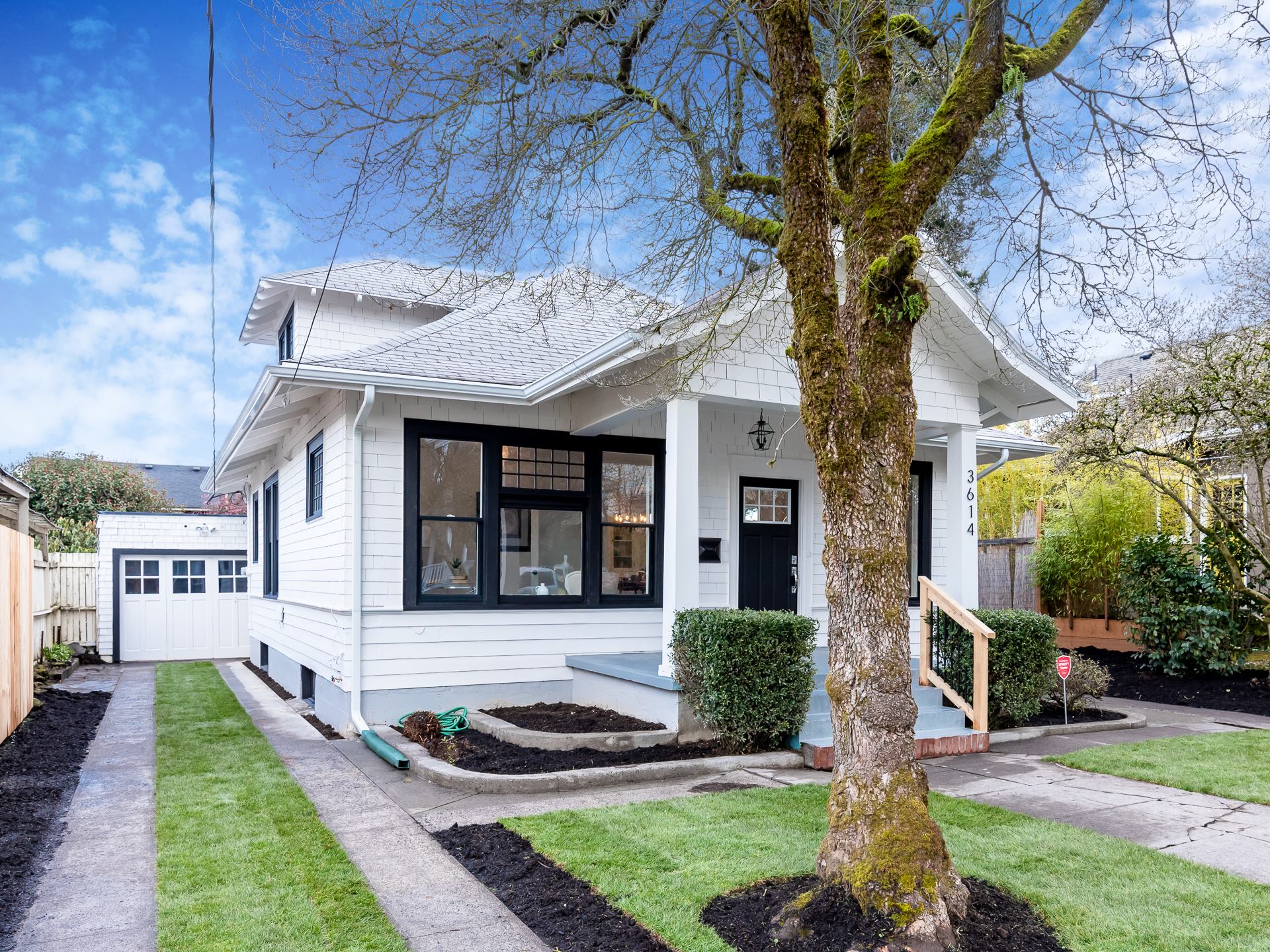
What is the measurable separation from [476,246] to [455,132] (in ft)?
2.49

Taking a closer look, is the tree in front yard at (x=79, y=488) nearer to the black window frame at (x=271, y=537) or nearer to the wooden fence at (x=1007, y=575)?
the black window frame at (x=271, y=537)

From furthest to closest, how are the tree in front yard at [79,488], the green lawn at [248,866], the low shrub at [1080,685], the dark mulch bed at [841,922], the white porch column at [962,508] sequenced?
the tree in front yard at [79,488]
the white porch column at [962,508]
the low shrub at [1080,685]
the green lawn at [248,866]
the dark mulch bed at [841,922]

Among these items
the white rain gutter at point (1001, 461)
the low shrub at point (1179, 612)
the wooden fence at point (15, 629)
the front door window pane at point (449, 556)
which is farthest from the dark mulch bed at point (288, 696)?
the low shrub at point (1179, 612)

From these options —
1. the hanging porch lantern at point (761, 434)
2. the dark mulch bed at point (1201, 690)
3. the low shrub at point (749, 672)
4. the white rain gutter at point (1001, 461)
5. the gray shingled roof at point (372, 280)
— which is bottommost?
the dark mulch bed at point (1201, 690)

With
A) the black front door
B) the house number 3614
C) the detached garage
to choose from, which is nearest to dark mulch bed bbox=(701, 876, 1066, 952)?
the house number 3614

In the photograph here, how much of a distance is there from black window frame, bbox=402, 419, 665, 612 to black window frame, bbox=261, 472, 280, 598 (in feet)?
16.5

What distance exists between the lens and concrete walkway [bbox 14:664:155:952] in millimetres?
3758

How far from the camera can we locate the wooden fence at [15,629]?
23.6 ft

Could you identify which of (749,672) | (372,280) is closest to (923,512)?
(749,672)

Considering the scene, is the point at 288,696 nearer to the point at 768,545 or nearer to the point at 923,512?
the point at 768,545

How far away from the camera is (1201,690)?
→ 10.6 meters

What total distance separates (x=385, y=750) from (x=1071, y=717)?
258 inches

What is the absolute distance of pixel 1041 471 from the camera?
1931 centimetres

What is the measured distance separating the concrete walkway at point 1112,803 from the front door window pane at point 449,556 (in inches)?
175
